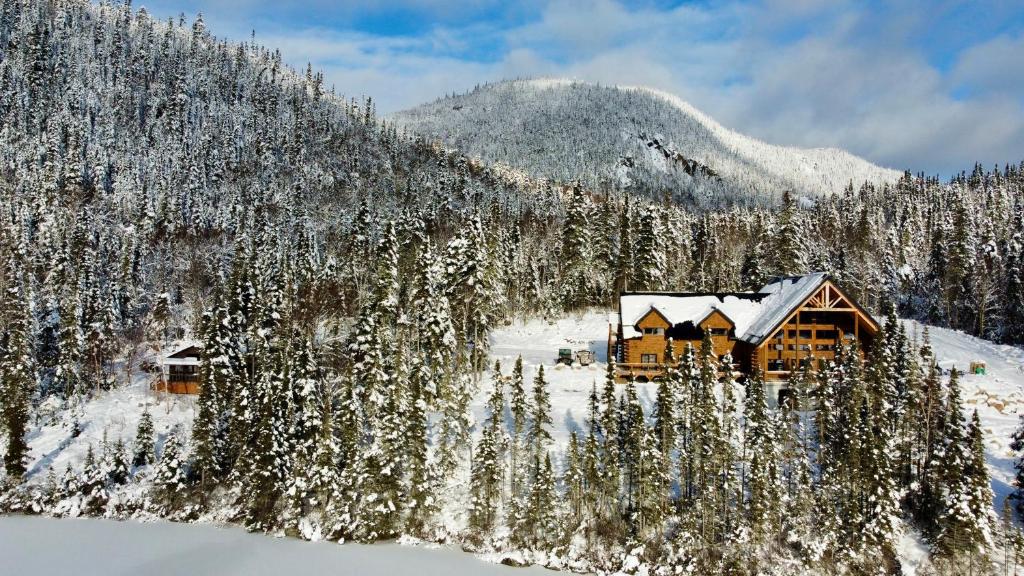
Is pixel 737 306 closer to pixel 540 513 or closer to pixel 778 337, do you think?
pixel 778 337

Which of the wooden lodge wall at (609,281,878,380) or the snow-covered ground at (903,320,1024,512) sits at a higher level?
the wooden lodge wall at (609,281,878,380)

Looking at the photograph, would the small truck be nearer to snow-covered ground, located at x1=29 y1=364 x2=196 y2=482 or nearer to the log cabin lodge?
the log cabin lodge

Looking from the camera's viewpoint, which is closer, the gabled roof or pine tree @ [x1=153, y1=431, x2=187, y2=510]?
pine tree @ [x1=153, y1=431, x2=187, y2=510]

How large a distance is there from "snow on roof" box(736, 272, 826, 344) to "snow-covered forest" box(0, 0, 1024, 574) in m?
4.84

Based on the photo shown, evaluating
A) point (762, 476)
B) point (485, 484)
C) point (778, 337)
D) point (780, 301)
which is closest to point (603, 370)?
point (778, 337)

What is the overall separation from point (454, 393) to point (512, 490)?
7.06 meters

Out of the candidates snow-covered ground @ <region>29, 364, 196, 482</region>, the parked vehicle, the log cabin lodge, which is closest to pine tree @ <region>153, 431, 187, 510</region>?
snow-covered ground @ <region>29, 364, 196, 482</region>

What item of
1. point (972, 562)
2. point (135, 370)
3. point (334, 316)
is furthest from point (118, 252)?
point (972, 562)

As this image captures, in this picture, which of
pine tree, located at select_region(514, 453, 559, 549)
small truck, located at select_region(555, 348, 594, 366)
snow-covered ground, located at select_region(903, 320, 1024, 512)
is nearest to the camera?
pine tree, located at select_region(514, 453, 559, 549)

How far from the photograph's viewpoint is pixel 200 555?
33625mm

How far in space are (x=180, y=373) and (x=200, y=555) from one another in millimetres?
24821

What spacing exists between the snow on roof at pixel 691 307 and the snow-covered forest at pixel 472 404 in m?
4.83

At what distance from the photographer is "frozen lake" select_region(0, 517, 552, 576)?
3186 cm

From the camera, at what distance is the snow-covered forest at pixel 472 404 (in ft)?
104
